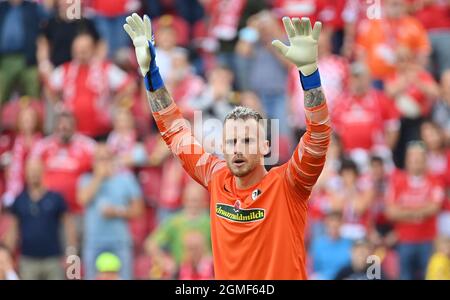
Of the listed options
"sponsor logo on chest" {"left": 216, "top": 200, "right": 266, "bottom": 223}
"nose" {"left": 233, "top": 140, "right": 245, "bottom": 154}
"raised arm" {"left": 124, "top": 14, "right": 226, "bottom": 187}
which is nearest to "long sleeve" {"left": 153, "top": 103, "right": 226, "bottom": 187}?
"raised arm" {"left": 124, "top": 14, "right": 226, "bottom": 187}

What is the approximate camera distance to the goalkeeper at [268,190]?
24.7 feet

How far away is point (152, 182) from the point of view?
1473 centimetres

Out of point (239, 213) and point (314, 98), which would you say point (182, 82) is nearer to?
point (239, 213)

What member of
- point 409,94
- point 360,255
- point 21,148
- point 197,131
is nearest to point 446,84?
point 409,94

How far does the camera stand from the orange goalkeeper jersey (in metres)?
7.56

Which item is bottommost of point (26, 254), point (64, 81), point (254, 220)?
point (26, 254)

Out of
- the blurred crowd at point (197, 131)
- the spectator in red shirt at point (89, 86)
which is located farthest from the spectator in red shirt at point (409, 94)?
the spectator in red shirt at point (89, 86)

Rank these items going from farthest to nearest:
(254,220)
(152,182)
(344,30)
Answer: (344,30) < (152,182) < (254,220)

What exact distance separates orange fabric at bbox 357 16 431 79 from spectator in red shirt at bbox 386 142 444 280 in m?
1.62

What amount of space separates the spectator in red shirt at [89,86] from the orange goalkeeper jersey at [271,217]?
7362 mm

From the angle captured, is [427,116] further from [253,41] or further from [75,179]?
[75,179]

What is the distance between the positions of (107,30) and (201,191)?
11.5ft

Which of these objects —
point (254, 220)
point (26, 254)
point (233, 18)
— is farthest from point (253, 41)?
point (254, 220)

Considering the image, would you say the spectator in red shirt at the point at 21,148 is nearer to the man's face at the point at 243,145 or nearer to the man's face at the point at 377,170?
the man's face at the point at 377,170
